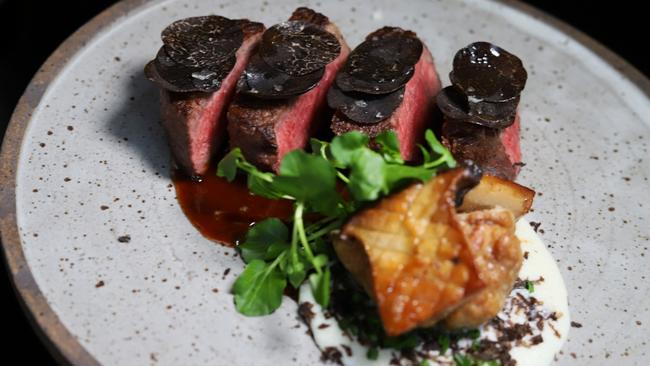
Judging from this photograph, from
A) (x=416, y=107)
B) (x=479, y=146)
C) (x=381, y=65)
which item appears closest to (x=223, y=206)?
(x=381, y=65)

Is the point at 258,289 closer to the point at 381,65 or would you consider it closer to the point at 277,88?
the point at 277,88

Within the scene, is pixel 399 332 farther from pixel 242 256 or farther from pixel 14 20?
pixel 14 20

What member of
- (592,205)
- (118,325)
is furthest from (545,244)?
(118,325)

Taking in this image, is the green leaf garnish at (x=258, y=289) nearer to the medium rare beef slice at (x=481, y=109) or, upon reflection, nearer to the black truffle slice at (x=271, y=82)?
the black truffle slice at (x=271, y=82)

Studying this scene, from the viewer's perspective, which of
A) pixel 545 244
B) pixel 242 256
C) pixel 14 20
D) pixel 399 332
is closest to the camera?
pixel 399 332

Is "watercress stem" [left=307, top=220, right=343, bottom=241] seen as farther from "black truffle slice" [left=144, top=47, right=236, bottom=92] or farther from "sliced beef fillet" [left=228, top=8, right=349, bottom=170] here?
"black truffle slice" [left=144, top=47, right=236, bottom=92]

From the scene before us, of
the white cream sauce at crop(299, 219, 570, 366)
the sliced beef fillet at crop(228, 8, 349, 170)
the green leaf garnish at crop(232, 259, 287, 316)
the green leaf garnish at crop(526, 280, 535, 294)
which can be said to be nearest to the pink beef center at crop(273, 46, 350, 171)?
the sliced beef fillet at crop(228, 8, 349, 170)

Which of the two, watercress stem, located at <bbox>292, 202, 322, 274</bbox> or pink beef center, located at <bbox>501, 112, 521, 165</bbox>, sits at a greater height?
watercress stem, located at <bbox>292, 202, 322, 274</bbox>
